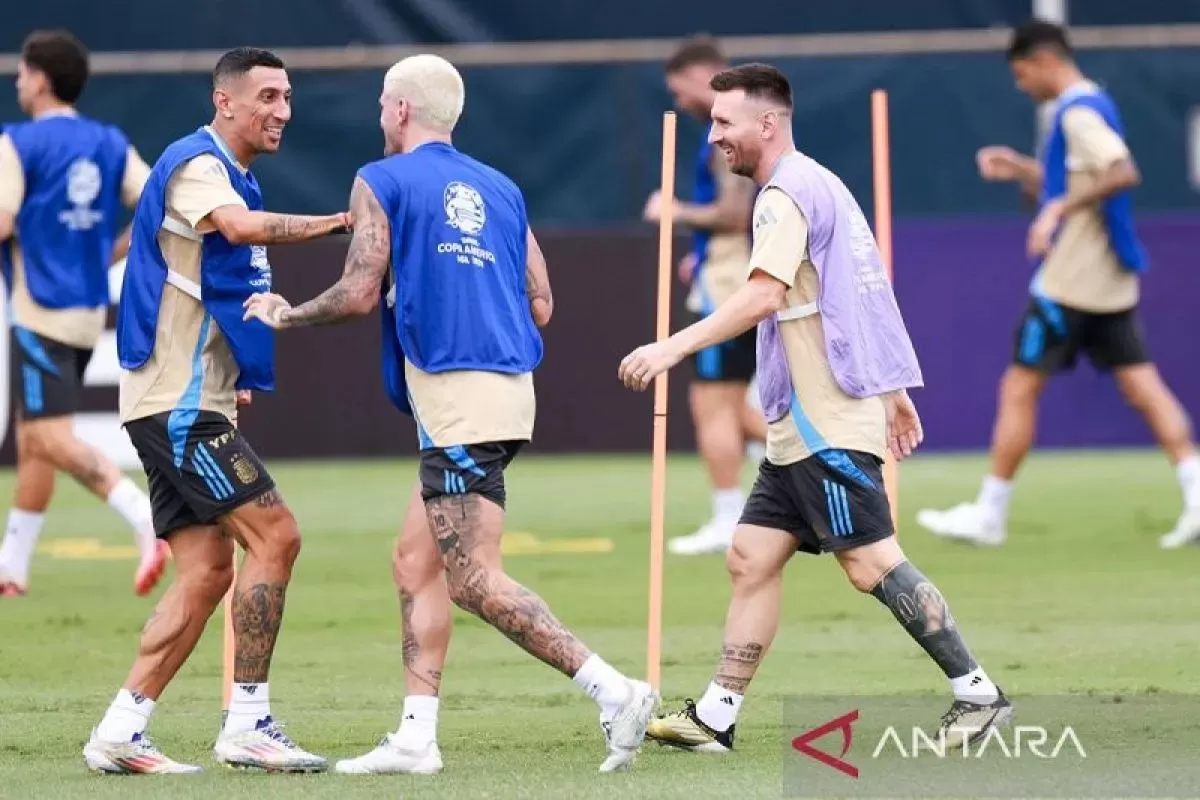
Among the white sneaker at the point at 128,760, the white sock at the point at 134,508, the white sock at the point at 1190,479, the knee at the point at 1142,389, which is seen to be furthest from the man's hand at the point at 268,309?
the white sock at the point at 1190,479

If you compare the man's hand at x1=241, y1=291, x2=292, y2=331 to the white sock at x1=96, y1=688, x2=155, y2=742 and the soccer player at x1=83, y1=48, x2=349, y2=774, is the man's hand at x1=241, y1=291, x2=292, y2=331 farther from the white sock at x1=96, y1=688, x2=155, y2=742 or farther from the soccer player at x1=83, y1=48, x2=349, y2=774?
the white sock at x1=96, y1=688, x2=155, y2=742

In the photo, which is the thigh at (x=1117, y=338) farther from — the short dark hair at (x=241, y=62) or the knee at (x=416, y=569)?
the short dark hair at (x=241, y=62)

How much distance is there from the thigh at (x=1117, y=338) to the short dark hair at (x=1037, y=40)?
132 cm

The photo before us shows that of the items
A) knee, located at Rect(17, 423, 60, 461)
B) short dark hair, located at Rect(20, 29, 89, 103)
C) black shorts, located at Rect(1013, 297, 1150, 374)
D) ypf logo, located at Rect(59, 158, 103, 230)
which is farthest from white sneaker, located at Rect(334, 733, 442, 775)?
black shorts, located at Rect(1013, 297, 1150, 374)

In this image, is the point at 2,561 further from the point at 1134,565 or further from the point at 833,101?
the point at 833,101

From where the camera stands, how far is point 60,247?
11242 millimetres

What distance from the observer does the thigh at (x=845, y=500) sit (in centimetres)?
749

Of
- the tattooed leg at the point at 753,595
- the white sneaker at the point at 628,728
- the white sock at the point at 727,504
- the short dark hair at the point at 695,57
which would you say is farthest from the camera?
the white sock at the point at 727,504

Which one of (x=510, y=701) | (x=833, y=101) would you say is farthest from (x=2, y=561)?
(x=833, y=101)

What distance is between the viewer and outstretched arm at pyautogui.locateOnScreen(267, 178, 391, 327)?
23.4 feet

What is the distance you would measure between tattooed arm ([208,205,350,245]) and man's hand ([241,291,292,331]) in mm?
162

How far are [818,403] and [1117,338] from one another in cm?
556

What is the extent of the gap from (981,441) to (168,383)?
37.4 ft

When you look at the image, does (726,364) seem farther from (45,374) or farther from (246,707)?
(246,707)
